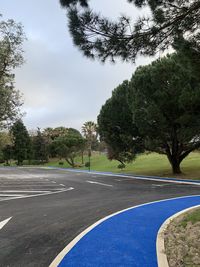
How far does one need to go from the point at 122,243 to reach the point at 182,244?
4.44ft

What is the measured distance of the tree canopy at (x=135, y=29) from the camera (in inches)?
321

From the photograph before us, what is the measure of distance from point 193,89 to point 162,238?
2262 centimetres

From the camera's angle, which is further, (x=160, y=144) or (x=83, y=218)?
(x=160, y=144)

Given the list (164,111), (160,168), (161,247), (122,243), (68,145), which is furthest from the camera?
(68,145)

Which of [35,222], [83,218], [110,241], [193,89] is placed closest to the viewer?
[110,241]

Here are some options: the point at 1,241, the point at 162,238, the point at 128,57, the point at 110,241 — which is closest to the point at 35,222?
the point at 1,241

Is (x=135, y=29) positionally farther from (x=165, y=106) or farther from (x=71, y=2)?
(x=165, y=106)

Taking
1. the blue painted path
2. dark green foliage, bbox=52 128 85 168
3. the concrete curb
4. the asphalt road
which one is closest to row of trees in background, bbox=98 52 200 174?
the asphalt road

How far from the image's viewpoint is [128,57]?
349 inches

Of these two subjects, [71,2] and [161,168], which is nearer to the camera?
[71,2]

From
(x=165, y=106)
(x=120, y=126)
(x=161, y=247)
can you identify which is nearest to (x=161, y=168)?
(x=120, y=126)

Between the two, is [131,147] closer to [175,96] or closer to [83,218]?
[175,96]

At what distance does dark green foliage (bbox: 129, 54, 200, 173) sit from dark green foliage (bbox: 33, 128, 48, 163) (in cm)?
6814

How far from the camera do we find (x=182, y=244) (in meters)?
8.04
